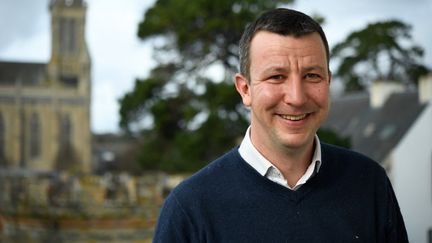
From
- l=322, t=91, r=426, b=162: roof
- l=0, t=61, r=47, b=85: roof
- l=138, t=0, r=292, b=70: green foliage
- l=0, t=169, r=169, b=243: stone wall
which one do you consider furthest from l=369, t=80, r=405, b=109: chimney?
l=0, t=61, r=47, b=85: roof

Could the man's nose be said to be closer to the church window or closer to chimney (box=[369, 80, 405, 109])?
chimney (box=[369, 80, 405, 109])

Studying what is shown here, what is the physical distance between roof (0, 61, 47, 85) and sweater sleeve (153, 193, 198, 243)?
6383 cm

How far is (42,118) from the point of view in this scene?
208 ft

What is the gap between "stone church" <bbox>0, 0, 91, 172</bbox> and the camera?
62.1 meters

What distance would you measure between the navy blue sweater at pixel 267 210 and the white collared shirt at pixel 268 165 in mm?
17

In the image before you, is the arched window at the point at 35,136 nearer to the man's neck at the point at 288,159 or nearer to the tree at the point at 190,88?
the tree at the point at 190,88

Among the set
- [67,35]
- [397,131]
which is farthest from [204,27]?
[67,35]

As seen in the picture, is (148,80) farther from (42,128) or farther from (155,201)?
(42,128)

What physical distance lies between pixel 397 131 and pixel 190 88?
4.84 m

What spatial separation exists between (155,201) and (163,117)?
5.83 m

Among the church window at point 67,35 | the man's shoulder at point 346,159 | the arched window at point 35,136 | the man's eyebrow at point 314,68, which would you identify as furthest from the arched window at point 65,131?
the man's eyebrow at point 314,68

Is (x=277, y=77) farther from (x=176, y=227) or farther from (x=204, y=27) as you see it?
(x=204, y=27)

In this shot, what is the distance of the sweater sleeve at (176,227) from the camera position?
2.09 meters

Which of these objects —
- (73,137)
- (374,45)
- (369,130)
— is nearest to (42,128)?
(73,137)
